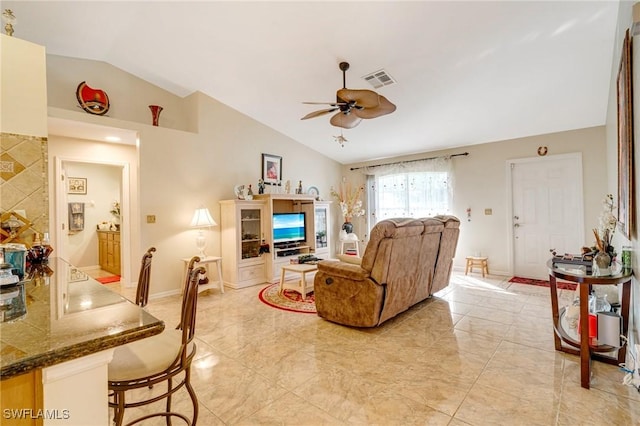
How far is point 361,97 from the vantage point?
113 inches

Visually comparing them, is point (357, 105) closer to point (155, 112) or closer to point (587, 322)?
point (587, 322)

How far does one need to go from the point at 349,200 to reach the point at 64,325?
6.37 metres

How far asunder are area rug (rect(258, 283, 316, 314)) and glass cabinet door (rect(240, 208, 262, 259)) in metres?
0.69

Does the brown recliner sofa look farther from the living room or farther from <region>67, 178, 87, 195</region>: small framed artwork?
<region>67, 178, 87, 195</region>: small framed artwork

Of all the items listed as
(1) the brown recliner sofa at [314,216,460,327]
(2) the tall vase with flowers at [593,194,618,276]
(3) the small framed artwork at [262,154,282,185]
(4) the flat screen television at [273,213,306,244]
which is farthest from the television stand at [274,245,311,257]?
(2) the tall vase with flowers at [593,194,618,276]

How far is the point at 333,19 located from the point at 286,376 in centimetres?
325

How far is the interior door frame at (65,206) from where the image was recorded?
14.1 ft

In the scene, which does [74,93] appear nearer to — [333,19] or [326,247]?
[333,19]

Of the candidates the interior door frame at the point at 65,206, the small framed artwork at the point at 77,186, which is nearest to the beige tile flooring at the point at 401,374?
the interior door frame at the point at 65,206

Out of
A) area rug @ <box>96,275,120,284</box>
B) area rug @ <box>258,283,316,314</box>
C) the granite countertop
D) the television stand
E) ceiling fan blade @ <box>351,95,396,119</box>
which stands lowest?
area rug @ <box>258,283,316,314</box>

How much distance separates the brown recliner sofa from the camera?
9.32 ft

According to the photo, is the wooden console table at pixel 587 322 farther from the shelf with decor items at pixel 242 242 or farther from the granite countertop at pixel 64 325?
the shelf with decor items at pixel 242 242

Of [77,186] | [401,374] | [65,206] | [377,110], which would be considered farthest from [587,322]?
[77,186]

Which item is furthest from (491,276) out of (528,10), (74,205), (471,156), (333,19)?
(74,205)
